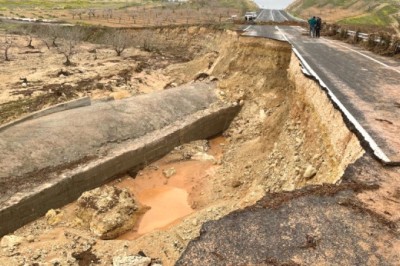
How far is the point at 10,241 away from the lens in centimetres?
1039

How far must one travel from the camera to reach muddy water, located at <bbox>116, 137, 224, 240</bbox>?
12586 millimetres

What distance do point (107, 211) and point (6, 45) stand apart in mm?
29313

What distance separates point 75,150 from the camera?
13.5 metres

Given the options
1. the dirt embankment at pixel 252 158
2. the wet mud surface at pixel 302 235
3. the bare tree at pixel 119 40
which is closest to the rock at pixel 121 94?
the dirt embankment at pixel 252 158

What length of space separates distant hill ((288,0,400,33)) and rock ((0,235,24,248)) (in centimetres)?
2642

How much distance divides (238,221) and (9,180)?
8.44m

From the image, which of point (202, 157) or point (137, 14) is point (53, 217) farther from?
point (137, 14)

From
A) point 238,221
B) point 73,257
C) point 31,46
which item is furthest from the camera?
point 31,46

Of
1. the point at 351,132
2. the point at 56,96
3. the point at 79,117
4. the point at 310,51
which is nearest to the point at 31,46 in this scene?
the point at 56,96

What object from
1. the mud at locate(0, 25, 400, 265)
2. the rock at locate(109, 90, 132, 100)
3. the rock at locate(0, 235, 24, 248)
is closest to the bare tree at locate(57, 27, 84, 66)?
the rock at locate(109, 90, 132, 100)

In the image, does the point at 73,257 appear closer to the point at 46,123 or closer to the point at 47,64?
the point at 46,123

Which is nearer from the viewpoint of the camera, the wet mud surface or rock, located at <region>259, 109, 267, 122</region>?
the wet mud surface

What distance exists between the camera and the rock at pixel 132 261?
8.94 meters

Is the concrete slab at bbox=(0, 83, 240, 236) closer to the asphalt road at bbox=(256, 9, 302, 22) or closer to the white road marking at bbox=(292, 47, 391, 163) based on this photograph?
the white road marking at bbox=(292, 47, 391, 163)
